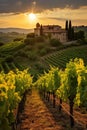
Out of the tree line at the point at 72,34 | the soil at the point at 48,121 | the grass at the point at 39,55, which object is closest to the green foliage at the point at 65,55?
the grass at the point at 39,55

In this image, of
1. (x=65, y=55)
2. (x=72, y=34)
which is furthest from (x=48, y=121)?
(x=72, y=34)

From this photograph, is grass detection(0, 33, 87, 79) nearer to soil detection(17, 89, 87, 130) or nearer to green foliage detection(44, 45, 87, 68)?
green foliage detection(44, 45, 87, 68)

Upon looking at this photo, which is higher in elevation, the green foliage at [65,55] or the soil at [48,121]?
the green foliage at [65,55]

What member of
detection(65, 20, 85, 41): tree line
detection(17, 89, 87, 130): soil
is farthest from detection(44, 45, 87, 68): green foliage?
detection(17, 89, 87, 130): soil

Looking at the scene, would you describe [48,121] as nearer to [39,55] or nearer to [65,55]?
[65,55]

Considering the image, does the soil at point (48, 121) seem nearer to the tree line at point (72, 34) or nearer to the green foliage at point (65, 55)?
the green foliage at point (65, 55)

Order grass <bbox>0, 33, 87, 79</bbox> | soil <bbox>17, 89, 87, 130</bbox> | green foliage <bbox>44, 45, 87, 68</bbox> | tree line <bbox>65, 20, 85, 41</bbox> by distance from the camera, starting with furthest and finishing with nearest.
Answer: tree line <bbox>65, 20, 85, 41</bbox>
green foliage <bbox>44, 45, 87, 68</bbox>
grass <bbox>0, 33, 87, 79</bbox>
soil <bbox>17, 89, 87, 130</bbox>

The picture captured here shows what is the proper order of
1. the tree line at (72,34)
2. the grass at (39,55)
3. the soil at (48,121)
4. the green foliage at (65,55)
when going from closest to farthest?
1. the soil at (48,121)
2. the grass at (39,55)
3. the green foliage at (65,55)
4. the tree line at (72,34)

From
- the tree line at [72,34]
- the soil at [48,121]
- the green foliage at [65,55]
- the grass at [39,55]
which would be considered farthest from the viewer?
the tree line at [72,34]

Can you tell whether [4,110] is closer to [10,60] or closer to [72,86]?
[72,86]

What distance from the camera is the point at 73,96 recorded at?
104 ft

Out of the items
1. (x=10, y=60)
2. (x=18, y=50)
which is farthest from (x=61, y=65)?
(x=18, y=50)

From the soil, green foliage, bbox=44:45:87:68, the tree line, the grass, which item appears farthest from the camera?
the tree line

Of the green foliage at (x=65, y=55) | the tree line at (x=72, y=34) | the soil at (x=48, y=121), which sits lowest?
the soil at (x=48, y=121)
